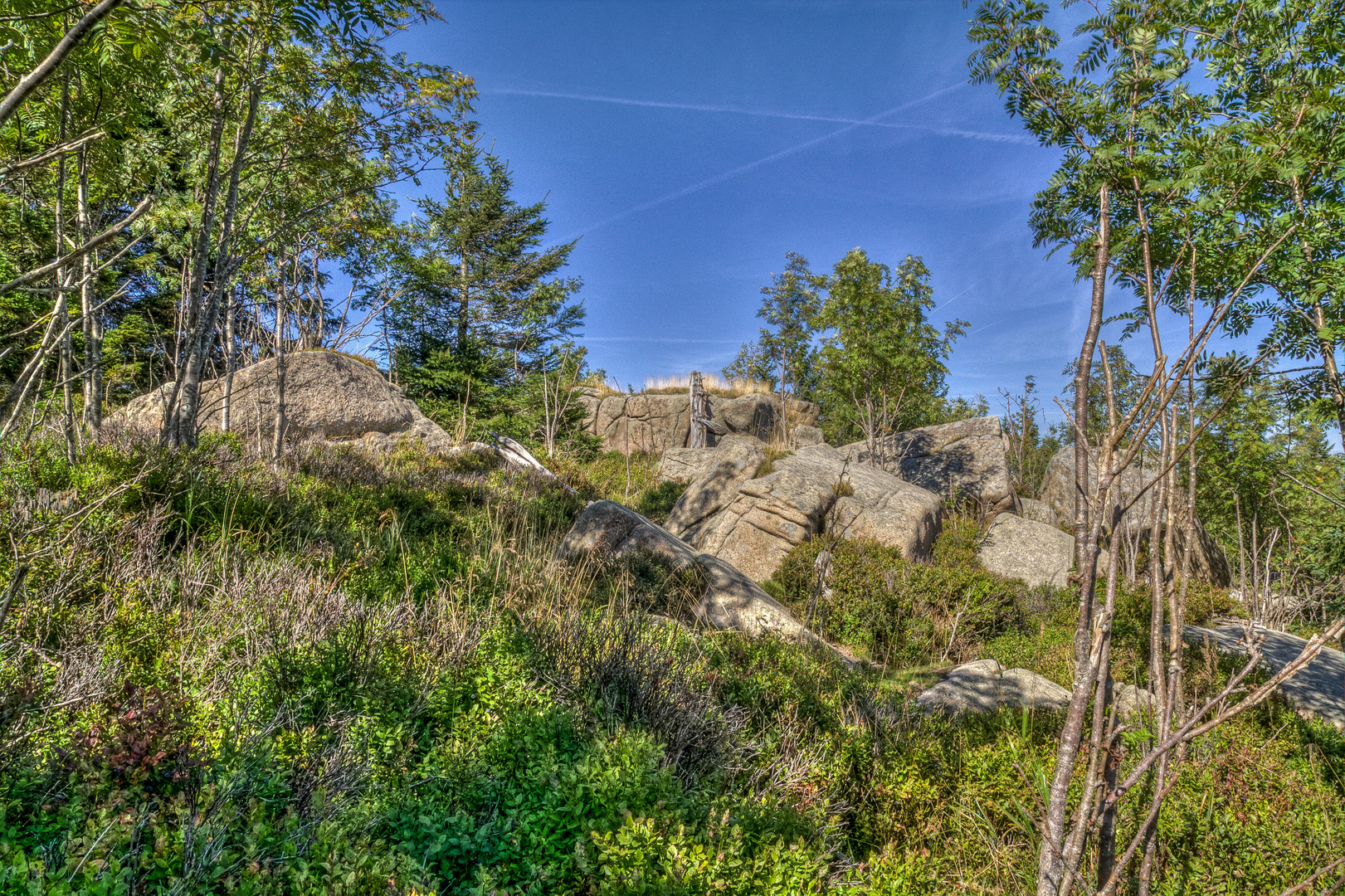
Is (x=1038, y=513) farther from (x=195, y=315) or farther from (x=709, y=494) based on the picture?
(x=195, y=315)

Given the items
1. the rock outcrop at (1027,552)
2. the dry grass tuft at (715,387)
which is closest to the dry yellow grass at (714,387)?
the dry grass tuft at (715,387)

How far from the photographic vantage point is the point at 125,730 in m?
2.23

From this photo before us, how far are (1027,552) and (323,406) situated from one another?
1311 centimetres

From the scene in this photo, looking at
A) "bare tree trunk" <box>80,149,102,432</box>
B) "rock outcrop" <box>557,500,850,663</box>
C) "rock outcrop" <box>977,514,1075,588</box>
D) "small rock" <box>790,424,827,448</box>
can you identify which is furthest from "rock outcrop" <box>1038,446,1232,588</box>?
"bare tree trunk" <box>80,149,102,432</box>

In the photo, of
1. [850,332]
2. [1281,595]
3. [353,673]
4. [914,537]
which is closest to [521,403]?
[850,332]

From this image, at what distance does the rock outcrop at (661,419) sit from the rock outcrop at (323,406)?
12.0 meters

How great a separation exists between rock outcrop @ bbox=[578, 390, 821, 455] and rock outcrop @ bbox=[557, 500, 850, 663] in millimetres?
16186

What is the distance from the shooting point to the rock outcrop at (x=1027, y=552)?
1022 cm

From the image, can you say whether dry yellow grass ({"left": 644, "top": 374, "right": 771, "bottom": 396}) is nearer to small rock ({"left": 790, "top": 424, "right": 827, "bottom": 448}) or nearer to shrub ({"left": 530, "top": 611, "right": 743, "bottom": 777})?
small rock ({"left": 790, "top": 424, "right": 827, "bottom": 448})

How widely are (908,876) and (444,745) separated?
223 centimetres

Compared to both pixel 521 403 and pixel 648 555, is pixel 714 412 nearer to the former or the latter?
pixel 521 403

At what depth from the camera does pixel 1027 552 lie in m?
10.7

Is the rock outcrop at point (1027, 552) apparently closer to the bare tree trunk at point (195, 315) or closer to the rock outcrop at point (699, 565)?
the rock outcrop at point (699, 565)

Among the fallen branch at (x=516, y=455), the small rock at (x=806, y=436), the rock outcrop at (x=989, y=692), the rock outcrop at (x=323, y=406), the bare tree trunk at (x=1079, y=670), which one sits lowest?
the rock outcrop at (x=989, y=692)
